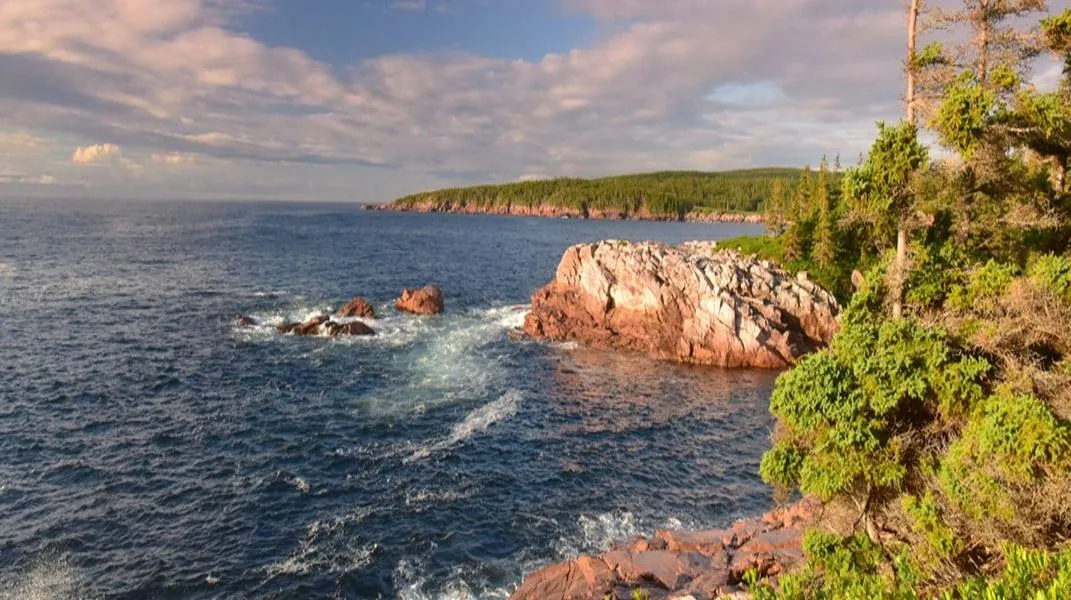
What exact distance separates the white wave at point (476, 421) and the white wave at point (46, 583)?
16841 millimetres

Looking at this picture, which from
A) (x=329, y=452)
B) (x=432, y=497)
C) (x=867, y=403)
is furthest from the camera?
(x=329, y=452)

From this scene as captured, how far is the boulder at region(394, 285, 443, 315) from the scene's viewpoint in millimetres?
77250

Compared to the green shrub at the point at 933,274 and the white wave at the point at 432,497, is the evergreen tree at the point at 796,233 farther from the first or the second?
the white wave at the point at 432,497

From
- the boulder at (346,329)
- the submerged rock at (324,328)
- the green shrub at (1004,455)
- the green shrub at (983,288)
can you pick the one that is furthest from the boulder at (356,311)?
the green shrub at (1004,455)

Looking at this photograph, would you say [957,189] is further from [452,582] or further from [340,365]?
[340,365]

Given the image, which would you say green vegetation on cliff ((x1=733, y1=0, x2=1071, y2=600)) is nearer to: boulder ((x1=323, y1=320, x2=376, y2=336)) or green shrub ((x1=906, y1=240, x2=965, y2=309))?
green shrub ((x1=906, y1=240, x2=965, y2=309))

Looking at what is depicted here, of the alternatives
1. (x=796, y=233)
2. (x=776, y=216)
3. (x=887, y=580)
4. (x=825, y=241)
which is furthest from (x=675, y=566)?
(x=776, y=216)

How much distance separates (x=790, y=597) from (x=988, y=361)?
12.1 meters

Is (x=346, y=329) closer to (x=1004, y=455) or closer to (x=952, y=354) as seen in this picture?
(x=952, y=354)

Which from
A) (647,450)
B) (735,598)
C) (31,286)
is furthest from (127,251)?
(735,598)

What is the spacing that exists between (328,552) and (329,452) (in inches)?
424

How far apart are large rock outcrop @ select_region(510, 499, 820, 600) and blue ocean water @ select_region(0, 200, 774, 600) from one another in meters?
2.69

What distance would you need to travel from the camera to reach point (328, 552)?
1120 inches

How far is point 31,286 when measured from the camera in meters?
81.4
